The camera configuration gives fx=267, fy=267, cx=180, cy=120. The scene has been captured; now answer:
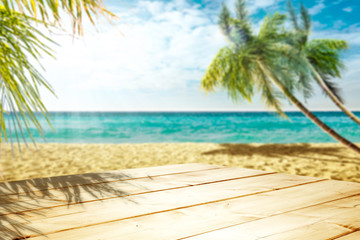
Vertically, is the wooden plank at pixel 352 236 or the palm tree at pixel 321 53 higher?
the palm tree at pixel 321 53

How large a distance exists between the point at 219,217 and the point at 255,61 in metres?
4.70

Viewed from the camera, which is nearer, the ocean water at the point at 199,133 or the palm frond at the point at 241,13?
the palm frond at the point at 241,13

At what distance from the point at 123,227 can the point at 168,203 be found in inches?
8.8

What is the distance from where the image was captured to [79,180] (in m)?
1.26

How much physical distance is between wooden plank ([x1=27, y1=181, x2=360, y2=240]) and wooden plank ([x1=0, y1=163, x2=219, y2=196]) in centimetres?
52

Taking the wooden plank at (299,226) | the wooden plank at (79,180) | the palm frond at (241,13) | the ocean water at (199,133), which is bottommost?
the ocean water at (199,133)

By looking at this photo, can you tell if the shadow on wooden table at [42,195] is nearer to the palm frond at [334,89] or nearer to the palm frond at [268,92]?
the palm frond at [334,89]

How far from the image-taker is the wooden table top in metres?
0.68

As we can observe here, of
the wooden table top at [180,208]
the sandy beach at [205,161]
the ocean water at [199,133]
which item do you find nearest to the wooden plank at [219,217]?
the wooden table top at [180,208]

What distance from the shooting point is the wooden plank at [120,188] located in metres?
0.95

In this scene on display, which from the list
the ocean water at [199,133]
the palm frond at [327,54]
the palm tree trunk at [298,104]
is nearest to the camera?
the palm tree trunk at [298,104]

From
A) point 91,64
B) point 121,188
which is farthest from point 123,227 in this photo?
point 91,64

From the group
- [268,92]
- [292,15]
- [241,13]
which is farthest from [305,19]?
[268,92]

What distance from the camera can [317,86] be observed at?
483 cm
